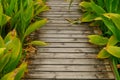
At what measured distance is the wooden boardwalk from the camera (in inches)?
119

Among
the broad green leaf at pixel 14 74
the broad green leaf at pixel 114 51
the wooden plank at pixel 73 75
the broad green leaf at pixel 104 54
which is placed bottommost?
the wooden plank at pixel 73 75

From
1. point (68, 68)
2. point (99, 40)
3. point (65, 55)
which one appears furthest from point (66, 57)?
point (99, 40)

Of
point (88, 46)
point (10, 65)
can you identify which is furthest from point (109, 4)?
point (10, 65)

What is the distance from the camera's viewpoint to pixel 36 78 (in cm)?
297

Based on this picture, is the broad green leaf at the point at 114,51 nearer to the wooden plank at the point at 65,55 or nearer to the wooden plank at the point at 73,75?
the wooden plank at the point at 73,75

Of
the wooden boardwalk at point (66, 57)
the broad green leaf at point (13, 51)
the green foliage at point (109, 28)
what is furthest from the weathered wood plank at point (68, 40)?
the broad green leaf at point (13, 51)

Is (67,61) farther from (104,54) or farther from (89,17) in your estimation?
(89,17)

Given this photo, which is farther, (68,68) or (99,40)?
(99,40)

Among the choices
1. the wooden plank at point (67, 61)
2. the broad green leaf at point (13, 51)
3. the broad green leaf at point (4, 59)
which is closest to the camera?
the broad green leaf at point (4, 59)

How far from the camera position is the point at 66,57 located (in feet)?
11.2

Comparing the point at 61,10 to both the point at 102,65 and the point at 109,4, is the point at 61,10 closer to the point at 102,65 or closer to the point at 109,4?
the point at 109,4

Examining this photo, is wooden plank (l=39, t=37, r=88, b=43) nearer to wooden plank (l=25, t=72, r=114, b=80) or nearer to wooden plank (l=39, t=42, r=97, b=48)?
wooden plank (l=39, t=42, r=97, b=48)

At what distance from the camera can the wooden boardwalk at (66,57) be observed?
9.92 ft

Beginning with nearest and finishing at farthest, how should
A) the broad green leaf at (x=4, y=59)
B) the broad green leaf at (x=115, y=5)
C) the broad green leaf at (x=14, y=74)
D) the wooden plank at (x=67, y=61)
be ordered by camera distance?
the broad green leaf at (x=14, y=74)
the broad green leaf at (x=4, y=59)
the wooden plank at (x=67, y=61)
the broad green leaf at (x=115, y=5)
